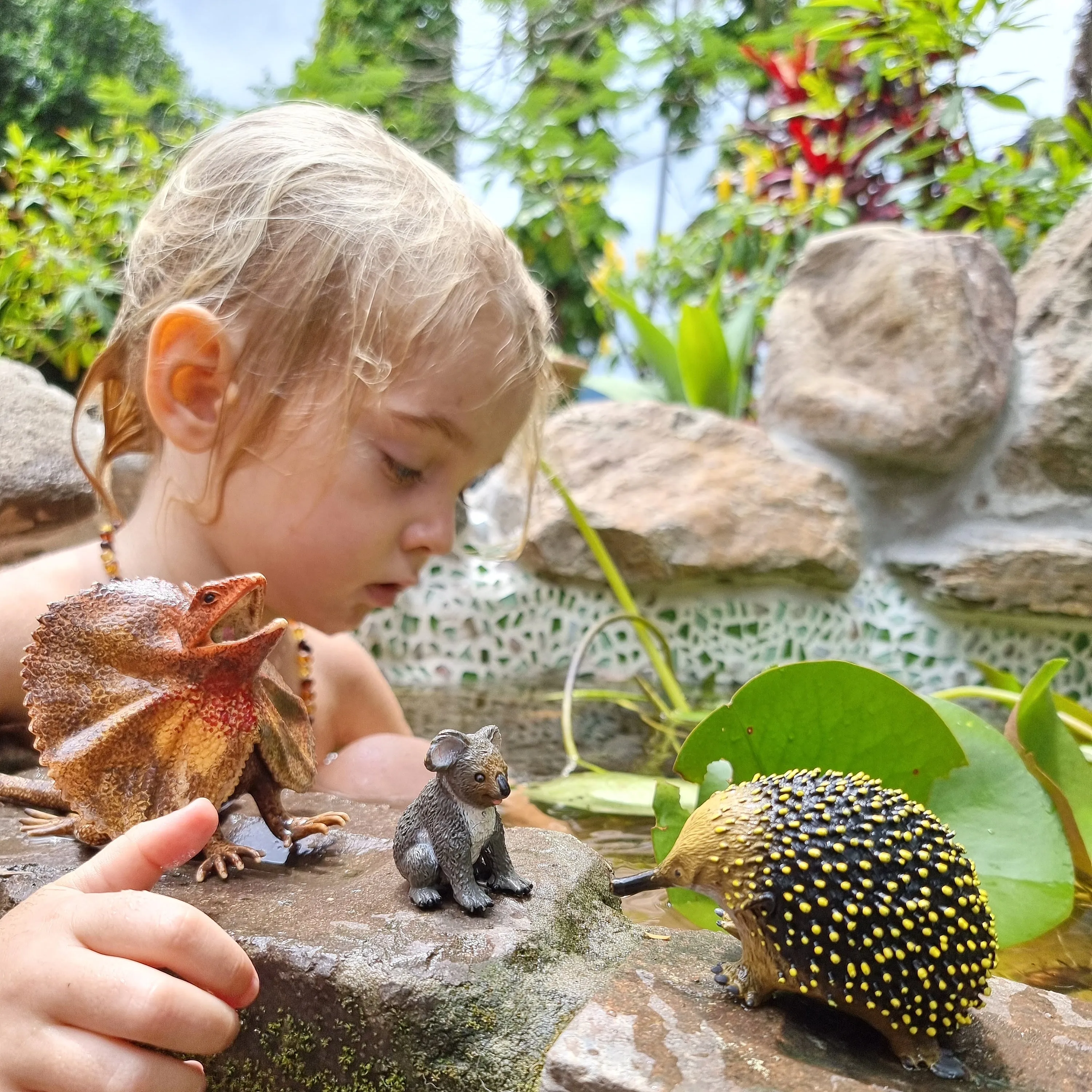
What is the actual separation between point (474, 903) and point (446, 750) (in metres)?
0.11

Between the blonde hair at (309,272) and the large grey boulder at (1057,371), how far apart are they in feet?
4.37

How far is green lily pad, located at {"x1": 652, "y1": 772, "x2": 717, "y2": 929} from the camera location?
85cm

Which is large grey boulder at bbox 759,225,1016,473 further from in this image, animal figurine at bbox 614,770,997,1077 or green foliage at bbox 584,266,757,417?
animal figurine at bbox 614,770,997,1077

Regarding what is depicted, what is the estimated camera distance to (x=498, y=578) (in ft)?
7.45

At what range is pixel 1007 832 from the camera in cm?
85

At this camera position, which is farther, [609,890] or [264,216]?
[264,216]

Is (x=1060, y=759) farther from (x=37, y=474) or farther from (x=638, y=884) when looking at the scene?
(x=37, y=474)

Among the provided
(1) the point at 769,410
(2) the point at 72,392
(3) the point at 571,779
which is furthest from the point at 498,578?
(2) the point at 72,392

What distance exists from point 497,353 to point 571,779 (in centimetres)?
62

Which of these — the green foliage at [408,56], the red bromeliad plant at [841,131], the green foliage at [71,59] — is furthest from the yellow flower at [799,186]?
the green foliage at [71,59]

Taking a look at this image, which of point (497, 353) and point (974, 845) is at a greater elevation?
point (497, 353)

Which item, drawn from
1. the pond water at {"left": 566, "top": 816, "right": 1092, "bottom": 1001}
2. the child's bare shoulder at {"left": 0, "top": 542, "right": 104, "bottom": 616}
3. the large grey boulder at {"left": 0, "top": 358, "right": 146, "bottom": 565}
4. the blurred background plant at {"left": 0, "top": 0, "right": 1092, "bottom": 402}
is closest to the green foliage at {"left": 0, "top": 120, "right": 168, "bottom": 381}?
the blurred background plant at {"left": 0, "top": 0, "right": 1092, "bottom": 402}

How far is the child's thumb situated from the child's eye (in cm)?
54

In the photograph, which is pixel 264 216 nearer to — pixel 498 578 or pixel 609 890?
pixel 609 890
